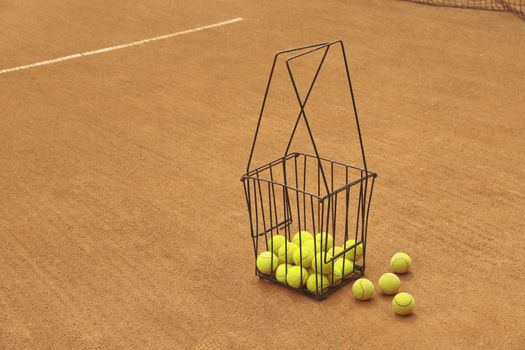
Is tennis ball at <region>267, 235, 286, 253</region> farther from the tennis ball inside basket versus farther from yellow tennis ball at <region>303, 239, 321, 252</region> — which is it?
the tennis ball inside basket

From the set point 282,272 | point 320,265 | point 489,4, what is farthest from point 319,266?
point 489,4

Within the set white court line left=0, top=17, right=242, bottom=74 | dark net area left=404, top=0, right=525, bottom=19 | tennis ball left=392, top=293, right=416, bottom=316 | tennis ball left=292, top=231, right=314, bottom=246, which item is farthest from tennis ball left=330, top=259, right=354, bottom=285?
dark net area left=404, top=0, right=525, bottom=19

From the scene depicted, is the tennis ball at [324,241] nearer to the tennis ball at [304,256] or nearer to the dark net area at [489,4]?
the tennis ball at [304,256]

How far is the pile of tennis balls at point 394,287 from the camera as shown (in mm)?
3820

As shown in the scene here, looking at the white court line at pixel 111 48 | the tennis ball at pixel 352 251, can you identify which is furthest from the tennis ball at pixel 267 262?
the white court line at pixel 111 48

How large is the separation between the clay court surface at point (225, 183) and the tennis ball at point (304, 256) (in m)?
0.19

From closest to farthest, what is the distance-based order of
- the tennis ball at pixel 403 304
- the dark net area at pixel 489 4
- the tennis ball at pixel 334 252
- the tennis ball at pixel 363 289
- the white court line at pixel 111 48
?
the tennis ball at pixel 403 304 < the tennis ball at pixel 363 289 < the tennis ball at pixel 334 252 < the white court line at pixel 111 48 < the dark net area at pixel 489 4

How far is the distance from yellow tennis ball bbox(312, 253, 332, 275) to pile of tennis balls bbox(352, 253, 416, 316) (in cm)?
15

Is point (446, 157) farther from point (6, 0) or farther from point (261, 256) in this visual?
point (6, 0)

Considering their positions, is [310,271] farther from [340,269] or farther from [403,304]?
[403,304]

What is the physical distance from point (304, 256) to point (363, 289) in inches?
13.1

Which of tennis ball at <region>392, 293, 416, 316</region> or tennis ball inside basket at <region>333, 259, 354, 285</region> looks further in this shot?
tennis ball inside basket at <region>333, 259, 354, 285</region>

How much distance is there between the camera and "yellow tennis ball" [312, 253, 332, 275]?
3936mm

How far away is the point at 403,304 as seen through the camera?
3807mm
